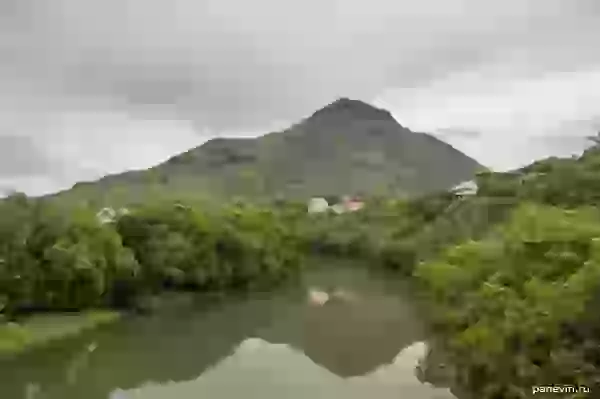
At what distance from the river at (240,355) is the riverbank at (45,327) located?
0.50ft

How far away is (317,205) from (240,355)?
43.2ft

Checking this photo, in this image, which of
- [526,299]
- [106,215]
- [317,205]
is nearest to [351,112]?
[317,205]

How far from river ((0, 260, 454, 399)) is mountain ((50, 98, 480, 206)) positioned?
21.1 feet

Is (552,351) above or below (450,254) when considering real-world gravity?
below

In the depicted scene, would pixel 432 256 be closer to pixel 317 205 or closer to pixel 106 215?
pixel 106 215

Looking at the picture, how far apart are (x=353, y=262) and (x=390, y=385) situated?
10563mm

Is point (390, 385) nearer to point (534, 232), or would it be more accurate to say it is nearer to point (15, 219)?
point (534, 232)

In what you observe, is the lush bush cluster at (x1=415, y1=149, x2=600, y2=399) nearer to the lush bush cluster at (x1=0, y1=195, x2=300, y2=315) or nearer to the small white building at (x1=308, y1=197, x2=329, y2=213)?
the lush bush cluster at (x1=0, y1=195, x2=300, y2=315)

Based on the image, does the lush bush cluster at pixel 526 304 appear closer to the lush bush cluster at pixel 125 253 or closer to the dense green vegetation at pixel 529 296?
the dense green vegetation at pixel 529 296

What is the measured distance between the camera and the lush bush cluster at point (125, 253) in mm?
9453

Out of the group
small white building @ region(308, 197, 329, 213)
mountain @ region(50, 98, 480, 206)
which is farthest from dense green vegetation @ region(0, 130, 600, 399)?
mountain @ region(50, 98, 480, 206)

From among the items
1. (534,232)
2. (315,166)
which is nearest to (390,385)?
(534,232)

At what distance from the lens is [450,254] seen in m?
6.89

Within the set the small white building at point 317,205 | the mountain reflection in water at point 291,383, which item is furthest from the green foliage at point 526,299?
the small white building at point 317,205
